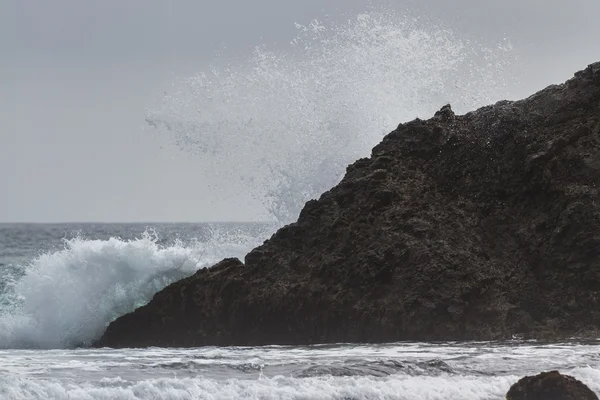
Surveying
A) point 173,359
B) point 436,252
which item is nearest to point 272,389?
point 173,359

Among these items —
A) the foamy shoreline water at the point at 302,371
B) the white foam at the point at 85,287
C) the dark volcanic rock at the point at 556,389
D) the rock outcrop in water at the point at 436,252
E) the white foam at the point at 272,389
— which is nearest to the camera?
the dark volcanic rock at the point at 556,389

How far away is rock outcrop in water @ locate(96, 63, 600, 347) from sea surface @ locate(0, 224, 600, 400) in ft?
1.92

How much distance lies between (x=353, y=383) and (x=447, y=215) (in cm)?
459

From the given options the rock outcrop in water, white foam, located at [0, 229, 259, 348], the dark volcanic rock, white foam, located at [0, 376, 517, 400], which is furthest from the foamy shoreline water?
white foam, located at [0, 229, 259, 348]

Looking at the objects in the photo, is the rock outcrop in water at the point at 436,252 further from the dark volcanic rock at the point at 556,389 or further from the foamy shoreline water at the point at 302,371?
the dark volcanic rock at the point at 556,389

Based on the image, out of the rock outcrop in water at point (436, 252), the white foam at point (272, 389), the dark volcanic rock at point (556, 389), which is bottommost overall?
the white foam at point (272, 389)

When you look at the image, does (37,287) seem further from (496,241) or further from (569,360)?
(569,360)

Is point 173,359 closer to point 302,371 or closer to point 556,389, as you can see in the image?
point 302,371

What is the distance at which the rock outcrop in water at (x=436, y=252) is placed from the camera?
Result: 46.2 feet

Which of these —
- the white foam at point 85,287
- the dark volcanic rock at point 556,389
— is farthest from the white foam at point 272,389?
the white foam at point 85,287

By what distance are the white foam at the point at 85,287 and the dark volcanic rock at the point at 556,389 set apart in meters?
7.96

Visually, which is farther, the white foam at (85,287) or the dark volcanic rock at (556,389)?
the white foam at (85,287)

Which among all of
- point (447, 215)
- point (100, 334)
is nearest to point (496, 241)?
point (447, 215)

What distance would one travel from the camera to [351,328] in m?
14.3
